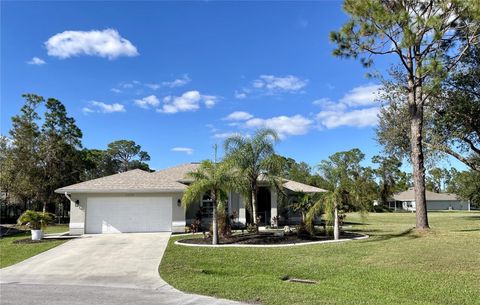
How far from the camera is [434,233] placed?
16.3m

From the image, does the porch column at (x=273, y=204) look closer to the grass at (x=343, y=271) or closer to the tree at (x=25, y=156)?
the grass at (x=343, y=271)

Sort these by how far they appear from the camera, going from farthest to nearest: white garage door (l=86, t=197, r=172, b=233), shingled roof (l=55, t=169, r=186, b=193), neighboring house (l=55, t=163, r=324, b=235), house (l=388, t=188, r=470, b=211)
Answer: house (l=388, t=188, r=470, b=211) < white garage door (l=86, t=197, r=172, b=233) < neighboring house (l=55, t=163, r=324, b=235) < shingled roof (l=55, t=169, r=186, b=193)

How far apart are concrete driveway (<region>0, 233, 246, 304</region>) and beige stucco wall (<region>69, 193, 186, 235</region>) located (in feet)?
14.4

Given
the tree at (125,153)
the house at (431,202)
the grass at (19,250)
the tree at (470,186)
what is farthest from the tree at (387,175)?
the grass at (19,250)

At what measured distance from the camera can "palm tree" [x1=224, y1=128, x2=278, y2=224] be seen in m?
18.9

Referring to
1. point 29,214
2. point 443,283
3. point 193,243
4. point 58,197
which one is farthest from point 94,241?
point 58,197

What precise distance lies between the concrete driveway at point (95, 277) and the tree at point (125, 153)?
181 ft

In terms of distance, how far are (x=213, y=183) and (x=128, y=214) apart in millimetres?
8362

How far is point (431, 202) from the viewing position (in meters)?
78.9

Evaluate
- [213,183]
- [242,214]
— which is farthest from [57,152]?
[213,183]

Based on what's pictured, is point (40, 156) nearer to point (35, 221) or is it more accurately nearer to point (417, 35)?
point (35, 221)

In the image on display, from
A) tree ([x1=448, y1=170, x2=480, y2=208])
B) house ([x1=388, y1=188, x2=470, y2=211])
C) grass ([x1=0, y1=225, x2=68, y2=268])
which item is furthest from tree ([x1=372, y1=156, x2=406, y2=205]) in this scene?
grass ([x1=0, y1=225, x2=68, y2=268])

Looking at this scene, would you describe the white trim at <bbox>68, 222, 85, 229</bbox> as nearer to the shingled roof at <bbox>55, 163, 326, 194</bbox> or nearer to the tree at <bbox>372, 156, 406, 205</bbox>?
the shingled roof at <bbox>55, 163, 326, 194</bbox>

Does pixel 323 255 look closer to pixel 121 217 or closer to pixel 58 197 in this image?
pixel 121 217
